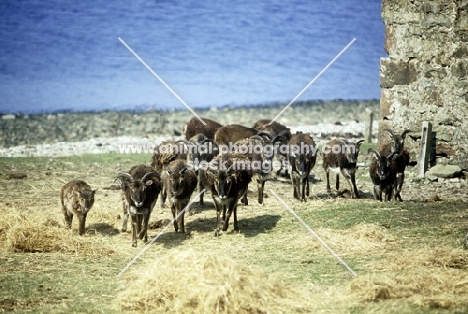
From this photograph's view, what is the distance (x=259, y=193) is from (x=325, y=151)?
9.24 ft

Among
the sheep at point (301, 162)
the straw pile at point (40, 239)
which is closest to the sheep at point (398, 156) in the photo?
the sheep at point (301, 162)

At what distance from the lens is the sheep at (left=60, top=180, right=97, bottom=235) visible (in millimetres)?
14594

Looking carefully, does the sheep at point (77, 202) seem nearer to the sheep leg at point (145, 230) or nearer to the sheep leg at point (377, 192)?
the sheep leg at point (145, 230)

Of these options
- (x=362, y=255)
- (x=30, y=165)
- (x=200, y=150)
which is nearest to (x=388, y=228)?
(x=362, y=255)

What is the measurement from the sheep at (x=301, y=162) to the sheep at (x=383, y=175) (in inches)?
65.0

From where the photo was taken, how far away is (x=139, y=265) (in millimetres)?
12383

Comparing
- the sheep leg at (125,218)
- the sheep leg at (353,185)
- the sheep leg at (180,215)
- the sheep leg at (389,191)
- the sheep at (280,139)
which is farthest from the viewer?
the sheep at (280,139)

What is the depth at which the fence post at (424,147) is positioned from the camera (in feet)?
63.3

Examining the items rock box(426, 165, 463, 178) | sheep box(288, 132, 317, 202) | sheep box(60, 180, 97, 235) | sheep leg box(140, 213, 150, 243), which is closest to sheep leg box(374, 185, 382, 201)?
sheep box(288, 132, 317, 202)

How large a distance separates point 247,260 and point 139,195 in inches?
112

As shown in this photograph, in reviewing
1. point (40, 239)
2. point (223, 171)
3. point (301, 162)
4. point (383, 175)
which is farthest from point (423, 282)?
point (301, 162)

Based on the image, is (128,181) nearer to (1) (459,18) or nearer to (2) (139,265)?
(2) (139,265)

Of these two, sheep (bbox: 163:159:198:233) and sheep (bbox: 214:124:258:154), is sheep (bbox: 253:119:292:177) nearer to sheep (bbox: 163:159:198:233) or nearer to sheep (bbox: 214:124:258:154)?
sheep (bbox: 214:124:258:154)

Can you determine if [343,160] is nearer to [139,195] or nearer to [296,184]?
[296,184]
